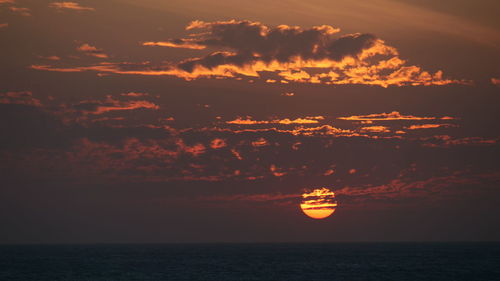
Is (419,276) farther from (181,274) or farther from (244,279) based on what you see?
(181,274)

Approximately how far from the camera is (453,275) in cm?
10925

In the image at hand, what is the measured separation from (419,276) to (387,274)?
5406mm

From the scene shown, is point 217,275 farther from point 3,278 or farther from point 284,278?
point 3,278

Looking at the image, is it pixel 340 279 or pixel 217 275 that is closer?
pixel 340 279

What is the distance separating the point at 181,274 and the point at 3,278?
93.5ft

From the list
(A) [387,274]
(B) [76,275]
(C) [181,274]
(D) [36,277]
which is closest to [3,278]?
(D) [36,277]

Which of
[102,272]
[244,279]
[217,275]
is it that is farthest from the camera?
[102,272]

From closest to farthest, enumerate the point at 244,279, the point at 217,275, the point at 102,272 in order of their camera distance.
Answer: the point at 244,279 → the point at 217,275 → the point at 102,272

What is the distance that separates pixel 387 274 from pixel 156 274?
130 ft

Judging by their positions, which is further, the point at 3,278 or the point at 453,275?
the point at 453,275

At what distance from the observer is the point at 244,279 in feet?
323

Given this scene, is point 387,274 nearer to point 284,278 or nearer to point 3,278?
point 284,278

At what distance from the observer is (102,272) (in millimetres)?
115000

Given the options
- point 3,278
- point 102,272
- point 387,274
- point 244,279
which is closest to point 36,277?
point 3,278
